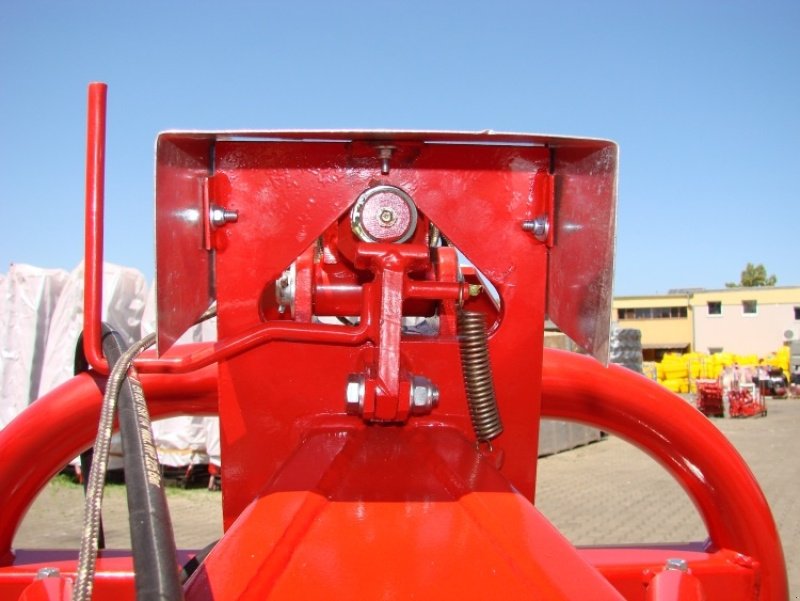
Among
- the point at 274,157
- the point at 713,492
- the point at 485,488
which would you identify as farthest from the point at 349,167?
the point at 713,492

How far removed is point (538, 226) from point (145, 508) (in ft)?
3.28

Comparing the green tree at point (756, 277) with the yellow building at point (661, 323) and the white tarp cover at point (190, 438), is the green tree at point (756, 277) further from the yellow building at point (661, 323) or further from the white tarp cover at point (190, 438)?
the white tarp cover at point (190, 438)

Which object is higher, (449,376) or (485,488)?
(449,376)

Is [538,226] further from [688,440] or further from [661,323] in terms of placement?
[661,323]

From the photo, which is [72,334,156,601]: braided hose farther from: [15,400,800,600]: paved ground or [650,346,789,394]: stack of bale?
[650,346,789,394]: stack of bale

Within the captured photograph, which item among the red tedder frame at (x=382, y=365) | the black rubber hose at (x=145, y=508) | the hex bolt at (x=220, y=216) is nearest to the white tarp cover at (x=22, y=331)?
the red tedder frame at (x=382, y=365)

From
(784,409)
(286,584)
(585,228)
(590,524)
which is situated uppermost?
(585,228)

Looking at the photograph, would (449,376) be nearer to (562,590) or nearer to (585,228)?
(585,228)

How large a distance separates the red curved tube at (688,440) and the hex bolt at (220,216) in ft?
3.01

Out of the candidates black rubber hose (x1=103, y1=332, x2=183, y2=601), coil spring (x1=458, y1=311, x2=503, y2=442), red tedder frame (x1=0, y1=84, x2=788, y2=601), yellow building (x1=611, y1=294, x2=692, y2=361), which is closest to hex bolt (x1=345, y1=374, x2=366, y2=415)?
red tedder frame (x1=0, y1=84, x2=788, y2=601)

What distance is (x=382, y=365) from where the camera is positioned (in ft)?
4.60

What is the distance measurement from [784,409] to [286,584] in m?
23.9

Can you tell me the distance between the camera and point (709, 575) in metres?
1.98

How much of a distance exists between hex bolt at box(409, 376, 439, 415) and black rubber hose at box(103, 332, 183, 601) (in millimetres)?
485
